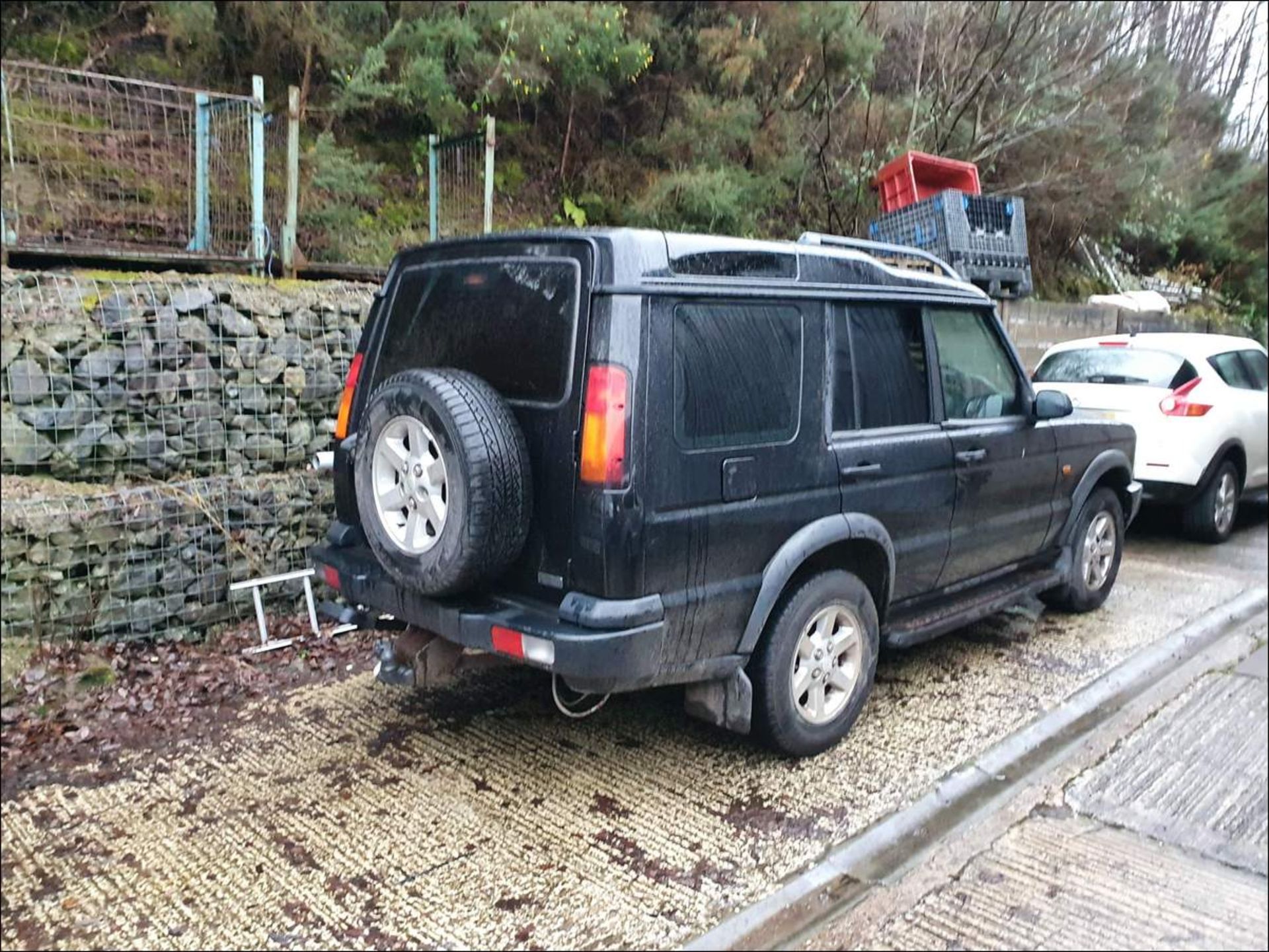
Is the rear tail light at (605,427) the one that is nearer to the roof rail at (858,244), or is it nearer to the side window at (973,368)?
the roof rail at (858,244)

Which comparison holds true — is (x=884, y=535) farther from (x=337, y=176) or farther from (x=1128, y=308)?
(x=1128, y=308)

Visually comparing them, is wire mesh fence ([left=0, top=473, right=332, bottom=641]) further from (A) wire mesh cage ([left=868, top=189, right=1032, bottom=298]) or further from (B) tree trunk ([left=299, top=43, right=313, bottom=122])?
(A) wire mesh cage ([left=868, top=189, right=1032, bottom=298])

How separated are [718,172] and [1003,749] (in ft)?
22.1

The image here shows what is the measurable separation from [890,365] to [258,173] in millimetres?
4265

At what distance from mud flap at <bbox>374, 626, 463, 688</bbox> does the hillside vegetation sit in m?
4.39

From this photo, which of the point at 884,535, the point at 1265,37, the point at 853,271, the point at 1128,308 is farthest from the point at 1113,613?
the point at 1265,37

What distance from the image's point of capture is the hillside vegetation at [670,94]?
8672 mm

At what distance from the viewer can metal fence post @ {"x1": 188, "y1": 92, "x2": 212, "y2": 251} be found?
20.5ft

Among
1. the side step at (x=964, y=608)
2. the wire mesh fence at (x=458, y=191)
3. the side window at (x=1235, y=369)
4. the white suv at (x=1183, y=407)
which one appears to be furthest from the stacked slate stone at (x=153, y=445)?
the side window at (x=1235, y=369)

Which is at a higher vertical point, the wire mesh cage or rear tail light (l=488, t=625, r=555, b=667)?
the wire mesh cage

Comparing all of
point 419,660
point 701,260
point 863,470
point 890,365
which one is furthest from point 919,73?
point 419,660

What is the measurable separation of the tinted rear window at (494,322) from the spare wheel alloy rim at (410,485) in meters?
0.36

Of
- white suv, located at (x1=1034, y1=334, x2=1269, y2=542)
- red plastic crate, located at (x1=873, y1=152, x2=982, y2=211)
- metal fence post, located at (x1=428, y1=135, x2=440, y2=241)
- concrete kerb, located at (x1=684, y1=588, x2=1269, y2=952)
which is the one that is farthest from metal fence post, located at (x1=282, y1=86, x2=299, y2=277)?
white suv, located at (x1=1034, y1=334, x2=1269, y2=542)

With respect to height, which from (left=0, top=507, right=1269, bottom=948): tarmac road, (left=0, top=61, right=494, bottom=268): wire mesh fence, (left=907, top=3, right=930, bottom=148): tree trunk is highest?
(left=907, top=3, right=930, bottom=148): tree trunk
